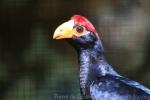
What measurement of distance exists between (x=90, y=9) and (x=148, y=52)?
13.4 inches

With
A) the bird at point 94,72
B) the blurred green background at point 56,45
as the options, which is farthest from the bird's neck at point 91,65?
the blurred green background at point 56,45

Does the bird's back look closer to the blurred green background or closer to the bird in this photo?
the bird

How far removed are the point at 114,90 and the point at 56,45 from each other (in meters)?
0.67

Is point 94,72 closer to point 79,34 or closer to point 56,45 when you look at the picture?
point 79,34

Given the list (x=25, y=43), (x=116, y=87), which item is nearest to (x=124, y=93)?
(x=116, y=87)

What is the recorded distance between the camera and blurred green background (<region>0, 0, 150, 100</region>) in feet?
9.29

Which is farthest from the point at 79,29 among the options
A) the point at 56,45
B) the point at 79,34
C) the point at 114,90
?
the point at 56,45

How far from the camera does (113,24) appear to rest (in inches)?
111

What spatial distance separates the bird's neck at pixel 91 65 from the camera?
2359 mm

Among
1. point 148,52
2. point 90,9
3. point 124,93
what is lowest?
point 124,93

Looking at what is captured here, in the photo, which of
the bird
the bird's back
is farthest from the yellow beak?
the bird's back

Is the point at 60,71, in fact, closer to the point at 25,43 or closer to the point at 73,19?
the point at 25,43

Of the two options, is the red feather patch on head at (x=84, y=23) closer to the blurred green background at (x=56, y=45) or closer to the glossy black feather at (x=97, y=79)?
the glossy black feather at (x=97, y=79)

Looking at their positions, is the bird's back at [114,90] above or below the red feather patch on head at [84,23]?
below
